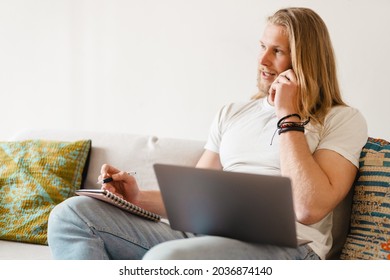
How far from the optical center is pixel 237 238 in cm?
136

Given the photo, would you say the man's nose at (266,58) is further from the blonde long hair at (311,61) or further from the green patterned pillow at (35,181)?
the green patterned pillow at (35,181)

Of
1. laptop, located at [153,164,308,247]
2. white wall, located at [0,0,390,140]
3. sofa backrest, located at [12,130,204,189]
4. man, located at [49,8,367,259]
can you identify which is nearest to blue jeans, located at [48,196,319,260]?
man, located at [49,8,367,259]

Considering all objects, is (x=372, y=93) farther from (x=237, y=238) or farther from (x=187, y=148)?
(x=237, y=238)

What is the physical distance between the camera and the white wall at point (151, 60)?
2289mm

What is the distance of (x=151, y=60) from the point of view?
2.76 m

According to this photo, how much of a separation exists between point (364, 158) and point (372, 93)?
A: 590 mm

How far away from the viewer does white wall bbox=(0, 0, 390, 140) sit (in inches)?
90.1

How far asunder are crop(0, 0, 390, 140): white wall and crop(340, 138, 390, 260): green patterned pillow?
1.81ft

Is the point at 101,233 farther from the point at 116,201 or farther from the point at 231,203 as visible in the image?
the point at 231,203

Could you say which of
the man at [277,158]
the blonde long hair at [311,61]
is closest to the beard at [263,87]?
the man at [277,158]

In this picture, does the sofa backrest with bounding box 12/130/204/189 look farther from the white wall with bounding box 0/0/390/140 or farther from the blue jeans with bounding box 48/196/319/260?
the blue jeans with bounding box 48/196/319/260

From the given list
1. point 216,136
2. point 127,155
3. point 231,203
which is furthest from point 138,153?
point 231,203

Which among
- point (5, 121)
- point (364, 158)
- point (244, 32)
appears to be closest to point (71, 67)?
point (5, 121)

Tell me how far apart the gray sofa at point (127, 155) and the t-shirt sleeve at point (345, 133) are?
1.95 feet
